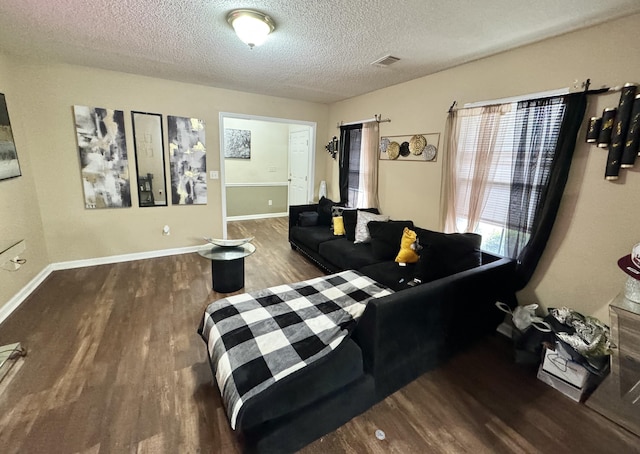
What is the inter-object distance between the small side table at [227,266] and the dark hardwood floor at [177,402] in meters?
0.44

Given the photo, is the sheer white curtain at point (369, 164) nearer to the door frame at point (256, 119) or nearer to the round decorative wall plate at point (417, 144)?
the round decorative wall plate at point (417, 144)

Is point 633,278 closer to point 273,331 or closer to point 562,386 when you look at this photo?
point 562,386

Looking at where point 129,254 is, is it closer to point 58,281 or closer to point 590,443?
point 58,281

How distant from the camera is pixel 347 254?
3.11 m

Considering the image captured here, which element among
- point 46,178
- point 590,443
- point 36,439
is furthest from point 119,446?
point 46,178

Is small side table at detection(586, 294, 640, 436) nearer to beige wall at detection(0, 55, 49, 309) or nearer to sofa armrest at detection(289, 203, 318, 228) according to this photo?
sofa armrest at detection(289, 203, 318, 228)

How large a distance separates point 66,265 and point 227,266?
234cm

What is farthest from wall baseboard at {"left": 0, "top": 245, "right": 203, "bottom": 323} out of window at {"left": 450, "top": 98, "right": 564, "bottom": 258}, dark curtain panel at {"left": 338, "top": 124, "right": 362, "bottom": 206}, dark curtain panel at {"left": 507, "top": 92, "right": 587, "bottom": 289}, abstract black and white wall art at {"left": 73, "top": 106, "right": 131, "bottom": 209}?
dark curtain panel at {"left": 507, "top": 92, "right": 587, "bottom": 289}

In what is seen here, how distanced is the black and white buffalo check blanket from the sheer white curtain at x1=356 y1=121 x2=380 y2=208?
2130mm

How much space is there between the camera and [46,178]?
326 cm

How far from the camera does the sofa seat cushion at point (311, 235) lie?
3.71 meters

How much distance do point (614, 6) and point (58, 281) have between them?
17.9ft

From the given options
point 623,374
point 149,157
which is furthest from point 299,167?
point 623,374

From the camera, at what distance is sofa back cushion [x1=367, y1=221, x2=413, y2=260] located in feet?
9.77
